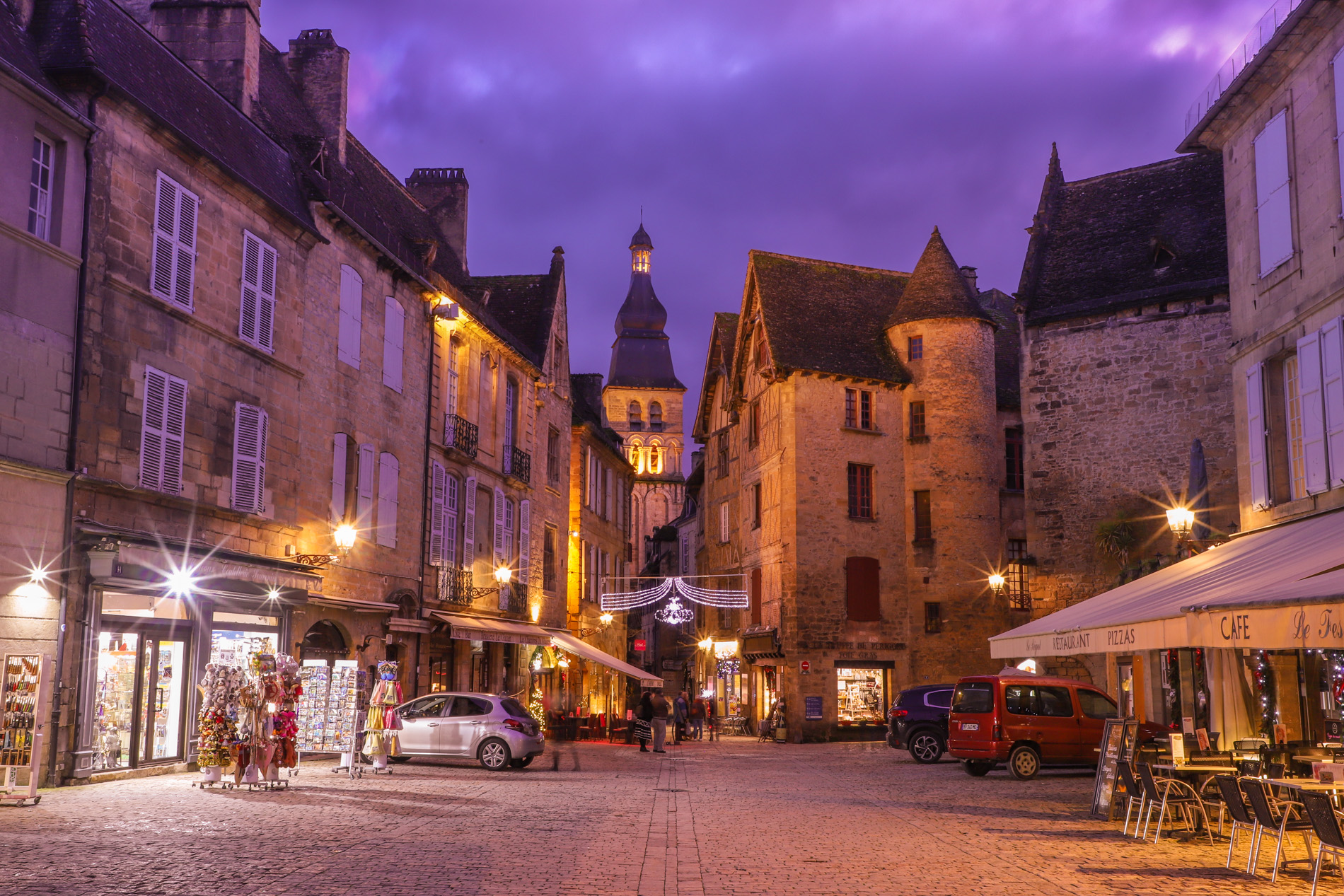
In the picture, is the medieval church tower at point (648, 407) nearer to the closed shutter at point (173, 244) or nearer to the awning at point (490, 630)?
the awning at point (490, 630)

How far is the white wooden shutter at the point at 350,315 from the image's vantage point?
23.0 m

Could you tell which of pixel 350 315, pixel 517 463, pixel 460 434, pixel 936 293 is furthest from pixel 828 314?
pixel 350 315

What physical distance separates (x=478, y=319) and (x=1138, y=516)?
16035 millimetres

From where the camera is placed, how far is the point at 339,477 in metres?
22.8

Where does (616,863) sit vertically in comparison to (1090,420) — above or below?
below

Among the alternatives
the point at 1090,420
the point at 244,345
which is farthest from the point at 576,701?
the point at 244,345

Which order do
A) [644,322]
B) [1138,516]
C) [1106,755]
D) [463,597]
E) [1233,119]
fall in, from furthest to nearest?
1. [644,322]
2. [1138,516]
3. [463,597]
4. [1233,119]
5. [1106,755]

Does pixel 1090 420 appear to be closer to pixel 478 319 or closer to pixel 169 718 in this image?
pixel 478 319

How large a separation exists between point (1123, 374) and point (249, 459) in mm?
20558

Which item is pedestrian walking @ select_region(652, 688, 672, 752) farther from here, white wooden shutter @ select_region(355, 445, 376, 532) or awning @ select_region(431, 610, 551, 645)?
white wooden shutter @ select_region(355, 445, 376, 532)

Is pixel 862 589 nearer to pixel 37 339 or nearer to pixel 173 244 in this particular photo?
pixel 173 244

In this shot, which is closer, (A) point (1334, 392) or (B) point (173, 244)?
(A) point (1334, 392)

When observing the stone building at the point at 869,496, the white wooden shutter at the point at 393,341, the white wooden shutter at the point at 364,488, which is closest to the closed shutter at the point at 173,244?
the white wooden shutter at the point at 364,488

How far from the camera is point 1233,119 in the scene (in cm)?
1708
